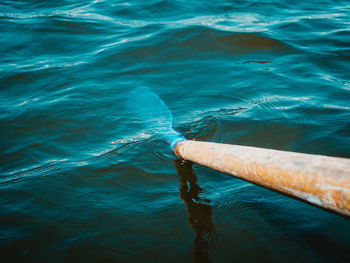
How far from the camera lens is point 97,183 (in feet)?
7.54

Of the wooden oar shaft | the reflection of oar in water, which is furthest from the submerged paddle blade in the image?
the wooden oar shaft

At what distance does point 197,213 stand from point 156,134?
1064mm

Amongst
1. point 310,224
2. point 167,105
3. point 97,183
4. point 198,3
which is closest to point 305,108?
point 167,105

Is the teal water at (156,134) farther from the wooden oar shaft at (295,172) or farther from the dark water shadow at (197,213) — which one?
the wooden oar shaft at (295,172)

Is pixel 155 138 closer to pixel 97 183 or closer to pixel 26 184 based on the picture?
pixel 97 183

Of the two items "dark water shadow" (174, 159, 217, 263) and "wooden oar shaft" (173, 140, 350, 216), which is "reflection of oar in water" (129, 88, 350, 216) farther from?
"dark water shadow" (174, 159, 217, 263)

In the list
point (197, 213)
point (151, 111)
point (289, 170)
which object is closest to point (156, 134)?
point (151, 111)

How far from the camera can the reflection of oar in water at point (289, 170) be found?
0.91 m

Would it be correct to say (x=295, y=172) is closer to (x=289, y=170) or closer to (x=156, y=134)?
(x=289, y=170)

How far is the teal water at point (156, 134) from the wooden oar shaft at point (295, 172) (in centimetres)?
62

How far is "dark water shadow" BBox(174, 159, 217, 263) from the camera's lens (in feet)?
5.61

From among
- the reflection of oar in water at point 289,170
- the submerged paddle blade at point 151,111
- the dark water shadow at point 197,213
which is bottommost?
A: the dark water shadow at point 197,213

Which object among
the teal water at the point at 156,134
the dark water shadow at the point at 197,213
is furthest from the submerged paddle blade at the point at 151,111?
the dark water shadow at the point at 197,213

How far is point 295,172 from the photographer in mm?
1054
